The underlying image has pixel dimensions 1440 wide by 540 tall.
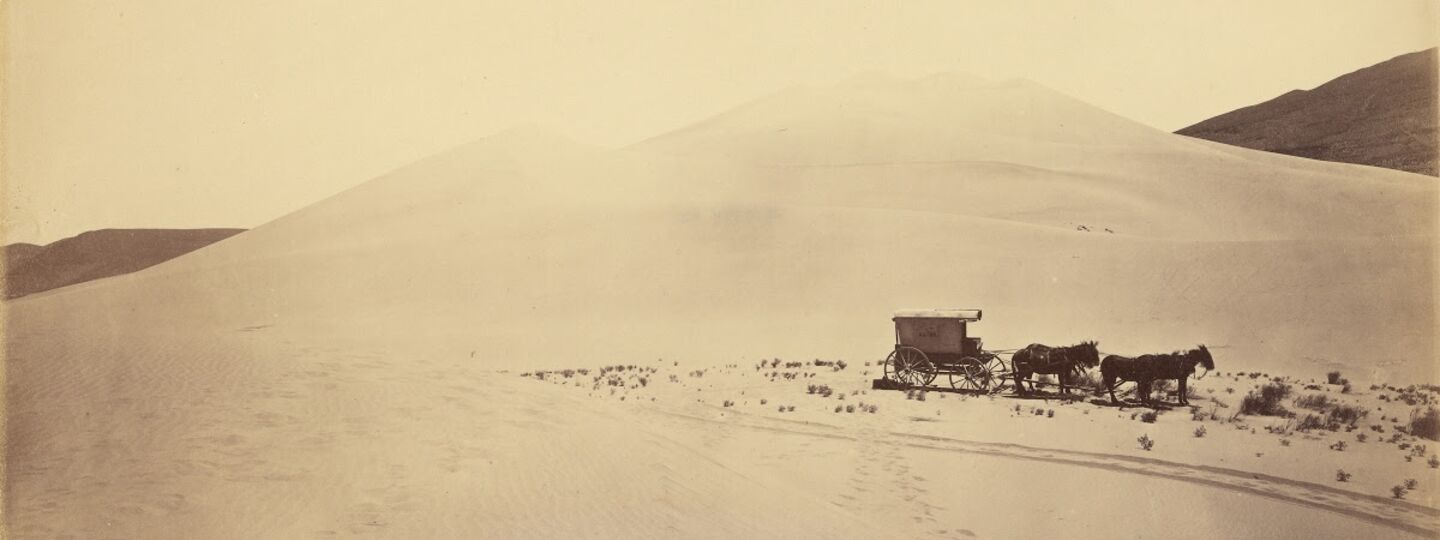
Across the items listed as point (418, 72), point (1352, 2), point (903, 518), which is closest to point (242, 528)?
point (903, 518)

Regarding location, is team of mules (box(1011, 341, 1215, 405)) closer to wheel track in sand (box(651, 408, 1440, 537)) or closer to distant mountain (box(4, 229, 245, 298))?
wheel track in sand (box(651, 408, 1440, 537))

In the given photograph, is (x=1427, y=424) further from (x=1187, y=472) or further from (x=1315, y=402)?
(x=1187, y=472)

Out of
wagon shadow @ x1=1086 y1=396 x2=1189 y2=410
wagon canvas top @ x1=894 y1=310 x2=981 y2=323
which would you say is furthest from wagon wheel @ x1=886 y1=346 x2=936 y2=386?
wagon shadow @ x1=1086 y1=396 x2=1189 y2=410

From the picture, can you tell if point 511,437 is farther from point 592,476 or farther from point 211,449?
point 211,449

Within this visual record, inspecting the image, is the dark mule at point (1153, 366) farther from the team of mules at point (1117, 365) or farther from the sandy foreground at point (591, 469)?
the sandy foreground at point (591, 469)

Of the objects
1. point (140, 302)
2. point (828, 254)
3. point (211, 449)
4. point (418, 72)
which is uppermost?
point (418, 72)

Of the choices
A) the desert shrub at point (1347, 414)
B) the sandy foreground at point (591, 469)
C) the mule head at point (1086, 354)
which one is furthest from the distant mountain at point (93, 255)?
the desert shrub at point (1347, 414)

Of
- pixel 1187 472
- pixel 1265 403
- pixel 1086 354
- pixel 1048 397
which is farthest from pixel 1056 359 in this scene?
pixel 1187 472
